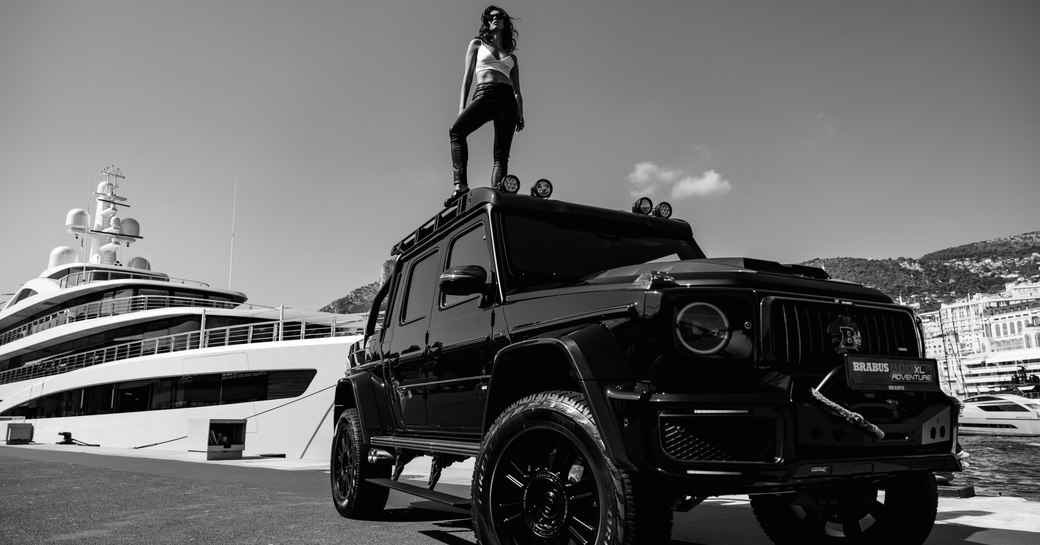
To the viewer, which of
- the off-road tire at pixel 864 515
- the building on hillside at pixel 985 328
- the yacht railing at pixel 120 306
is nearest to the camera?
the off-road tire at pixel 864 515

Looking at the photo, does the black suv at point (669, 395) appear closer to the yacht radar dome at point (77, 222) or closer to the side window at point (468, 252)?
the side window at point (468, 252)

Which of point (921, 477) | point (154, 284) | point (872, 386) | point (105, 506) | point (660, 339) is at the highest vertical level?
point (154, 284)

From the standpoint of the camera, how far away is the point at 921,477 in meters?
3.34

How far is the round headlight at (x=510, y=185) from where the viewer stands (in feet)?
13.8

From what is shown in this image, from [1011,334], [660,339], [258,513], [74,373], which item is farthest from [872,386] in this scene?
[1011,334]

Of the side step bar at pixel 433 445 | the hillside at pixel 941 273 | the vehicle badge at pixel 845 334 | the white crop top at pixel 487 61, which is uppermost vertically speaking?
the hillside at pixel 941 273

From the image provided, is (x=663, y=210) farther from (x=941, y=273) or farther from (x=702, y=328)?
(x=941, y=273)

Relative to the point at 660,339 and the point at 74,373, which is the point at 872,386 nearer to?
the point at 660,339

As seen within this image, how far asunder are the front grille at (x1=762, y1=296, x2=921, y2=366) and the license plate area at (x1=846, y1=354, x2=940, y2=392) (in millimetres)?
92

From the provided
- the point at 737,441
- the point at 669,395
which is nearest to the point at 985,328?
the point at 737,441

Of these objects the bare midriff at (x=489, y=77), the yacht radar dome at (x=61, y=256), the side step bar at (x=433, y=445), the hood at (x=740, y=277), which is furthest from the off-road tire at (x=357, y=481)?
the yacht radar dome at (x=61, y=256)

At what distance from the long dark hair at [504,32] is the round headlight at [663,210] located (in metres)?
2.08

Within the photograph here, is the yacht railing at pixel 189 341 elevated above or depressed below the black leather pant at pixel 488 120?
below

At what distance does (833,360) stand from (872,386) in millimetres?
199
